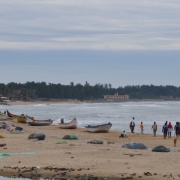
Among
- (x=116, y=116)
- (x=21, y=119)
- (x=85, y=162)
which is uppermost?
(x=21, y=119)

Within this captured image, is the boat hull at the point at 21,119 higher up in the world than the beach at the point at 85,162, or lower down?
higher up

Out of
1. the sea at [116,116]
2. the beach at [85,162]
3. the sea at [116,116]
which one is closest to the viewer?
the beach at [85,162]

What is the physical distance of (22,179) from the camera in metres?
19.5

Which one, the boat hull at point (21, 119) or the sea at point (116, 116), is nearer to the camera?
the sea at point (116, 116)

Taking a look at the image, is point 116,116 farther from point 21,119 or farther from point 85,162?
point 85,162

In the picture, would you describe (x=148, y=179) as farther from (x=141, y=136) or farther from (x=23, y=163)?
(x=141, y=136)

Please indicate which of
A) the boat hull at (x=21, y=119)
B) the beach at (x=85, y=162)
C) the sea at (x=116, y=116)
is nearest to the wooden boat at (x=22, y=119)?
the boat hull at (x=21, y=119)

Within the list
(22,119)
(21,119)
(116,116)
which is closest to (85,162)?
(22,119)

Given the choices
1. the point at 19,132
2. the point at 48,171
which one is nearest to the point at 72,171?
the point at 48,171

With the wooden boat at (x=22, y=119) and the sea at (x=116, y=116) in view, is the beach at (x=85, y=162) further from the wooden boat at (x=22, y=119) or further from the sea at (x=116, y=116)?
the wooden boat at (x=22, y=119)

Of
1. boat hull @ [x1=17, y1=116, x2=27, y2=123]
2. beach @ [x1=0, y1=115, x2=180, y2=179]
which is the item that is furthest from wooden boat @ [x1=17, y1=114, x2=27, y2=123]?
beach @ [x1=0, y1=115, x2=180, y2=179]

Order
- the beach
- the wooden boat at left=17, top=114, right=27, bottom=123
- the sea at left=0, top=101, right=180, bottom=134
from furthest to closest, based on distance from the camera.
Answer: the sea at left=0, top=101, right=180, bottom=134, the wooden boat at left=17, top=114, right=27, bottom=123, the beach

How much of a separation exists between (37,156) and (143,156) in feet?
14.8

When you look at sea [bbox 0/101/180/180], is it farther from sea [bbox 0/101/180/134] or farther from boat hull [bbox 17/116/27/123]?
boat hull [bbox 17/116/27/123]
